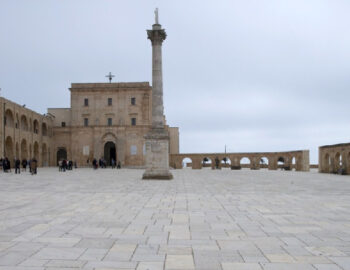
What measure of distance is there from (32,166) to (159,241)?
74.2ft

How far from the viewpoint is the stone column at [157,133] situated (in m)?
19.9

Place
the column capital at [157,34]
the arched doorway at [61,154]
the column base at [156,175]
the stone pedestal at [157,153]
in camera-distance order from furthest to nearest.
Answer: the arched doorway at [61,154] → the column capital at [157,34] → the column base at [156,175] → the stone pedestal at [157,153]

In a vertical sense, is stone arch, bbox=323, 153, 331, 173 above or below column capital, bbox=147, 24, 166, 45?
below

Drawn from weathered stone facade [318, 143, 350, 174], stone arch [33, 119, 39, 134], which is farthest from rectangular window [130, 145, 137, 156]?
weathered stone facade [318, 143, 350, 174]

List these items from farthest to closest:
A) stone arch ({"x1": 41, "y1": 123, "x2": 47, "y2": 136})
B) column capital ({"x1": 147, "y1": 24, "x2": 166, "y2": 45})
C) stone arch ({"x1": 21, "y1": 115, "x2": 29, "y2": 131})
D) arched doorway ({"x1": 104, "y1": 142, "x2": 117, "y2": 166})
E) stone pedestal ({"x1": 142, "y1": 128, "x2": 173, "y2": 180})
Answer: arched doorway ({"x1": 104, "y1": 142, "x2": 117, "y2": 166}) < stone arch ({"x1": 41, "y1": 123, "x2": 47, "y2": 136}) < stone arch ({"x1": 21, "y1": 115, "x2": 29, "y2": 131}) < column capital ({"x1": 147, "y1": 24, "x2": 166, "y2": 45}) < stone pedestal ({"x1": 142, "y1": 128, "x2": 173, "y2": 180})

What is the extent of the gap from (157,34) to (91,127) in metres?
27.7

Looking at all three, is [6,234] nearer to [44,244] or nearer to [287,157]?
[44,244]

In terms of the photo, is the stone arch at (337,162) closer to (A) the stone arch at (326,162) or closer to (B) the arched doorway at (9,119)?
(A) the stone arch at (326,162)

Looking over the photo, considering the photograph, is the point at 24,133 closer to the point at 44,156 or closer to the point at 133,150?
the point at 44,156

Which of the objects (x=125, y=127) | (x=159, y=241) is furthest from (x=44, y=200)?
(x=125, y=127)

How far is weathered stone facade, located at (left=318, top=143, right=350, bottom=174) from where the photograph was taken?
2698 centimetres

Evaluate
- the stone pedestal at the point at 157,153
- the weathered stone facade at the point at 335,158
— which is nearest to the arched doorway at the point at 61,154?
the stone pedestal at the point at 157,153

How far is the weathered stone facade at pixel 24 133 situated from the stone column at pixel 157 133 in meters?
21.7

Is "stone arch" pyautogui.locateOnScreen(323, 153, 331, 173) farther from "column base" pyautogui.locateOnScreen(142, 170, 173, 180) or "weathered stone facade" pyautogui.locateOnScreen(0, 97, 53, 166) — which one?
"weathered stone facade" pyautogui.locateOnScreen(0, 97, 53, 166)
